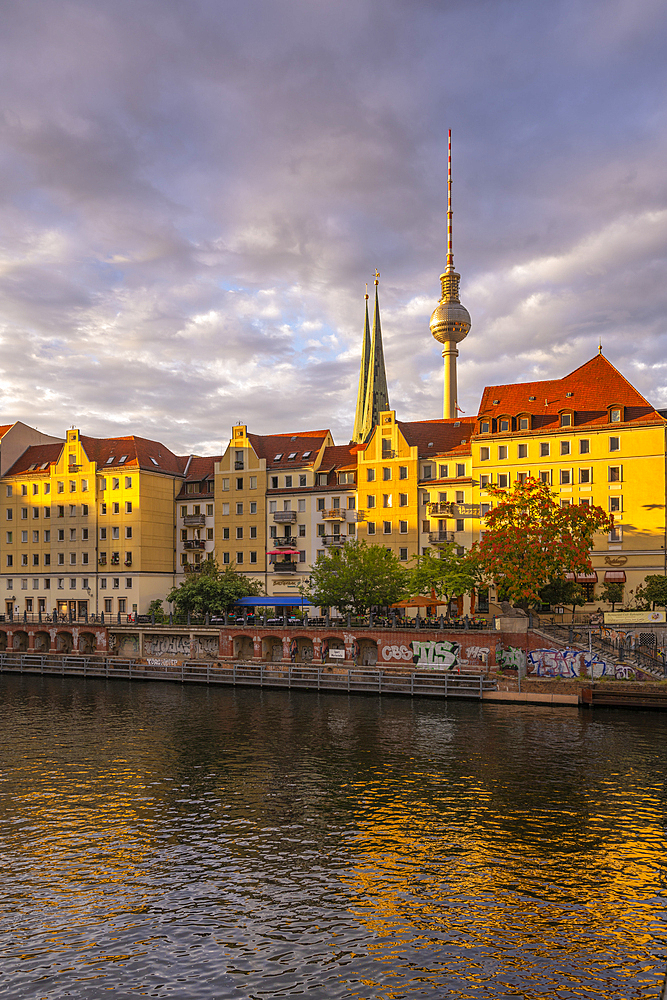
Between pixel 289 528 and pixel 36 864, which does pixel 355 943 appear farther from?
pixel 289 528

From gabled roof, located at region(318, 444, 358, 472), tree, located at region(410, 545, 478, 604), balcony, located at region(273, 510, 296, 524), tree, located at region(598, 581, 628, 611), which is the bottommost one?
tree, located at region(598, 581, 628, 611)

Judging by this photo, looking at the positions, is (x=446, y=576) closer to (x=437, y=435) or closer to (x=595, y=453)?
(x=595, y=453)

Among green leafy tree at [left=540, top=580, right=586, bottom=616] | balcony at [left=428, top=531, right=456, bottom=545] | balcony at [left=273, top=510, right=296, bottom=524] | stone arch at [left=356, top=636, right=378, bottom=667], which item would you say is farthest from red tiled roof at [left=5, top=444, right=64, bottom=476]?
green leafy tree at [left=540, top=580, right=586, bottom=616]

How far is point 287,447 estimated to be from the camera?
106750mm

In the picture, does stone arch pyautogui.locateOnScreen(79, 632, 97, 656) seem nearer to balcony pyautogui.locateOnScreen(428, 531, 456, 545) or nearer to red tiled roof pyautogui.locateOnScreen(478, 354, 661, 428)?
balcony pyautogui.locateOnScreen(428, 531, 456, 545)

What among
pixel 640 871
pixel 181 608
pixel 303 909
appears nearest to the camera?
pixel 303 909

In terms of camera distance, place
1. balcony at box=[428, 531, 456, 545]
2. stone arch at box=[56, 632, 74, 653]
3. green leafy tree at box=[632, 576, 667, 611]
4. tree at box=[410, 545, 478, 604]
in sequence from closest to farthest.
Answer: green leafy tree at box=[632, 576, 667, 611], tree at box=[410, 545, 478, 604], balcony at box=[428, 531, 456, 545], stone arch at box=[56, 632, 74, 653]

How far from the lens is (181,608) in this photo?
88750 millimetres

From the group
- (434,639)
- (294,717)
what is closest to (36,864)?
(294,717)

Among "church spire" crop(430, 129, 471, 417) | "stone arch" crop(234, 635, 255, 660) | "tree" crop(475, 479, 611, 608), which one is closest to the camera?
"tree" crop(475, 479, 611, 608)

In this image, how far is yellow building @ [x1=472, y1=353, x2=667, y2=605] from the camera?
8094 cm

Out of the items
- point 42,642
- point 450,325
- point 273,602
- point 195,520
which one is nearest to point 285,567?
point 195,520

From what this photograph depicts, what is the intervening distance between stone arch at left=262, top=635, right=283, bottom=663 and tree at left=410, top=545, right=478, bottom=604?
15184 mm

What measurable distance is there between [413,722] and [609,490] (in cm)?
4038
